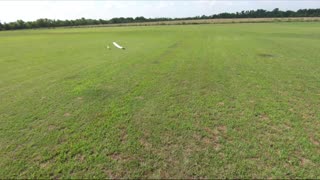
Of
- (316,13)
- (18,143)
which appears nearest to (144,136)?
(18,143)

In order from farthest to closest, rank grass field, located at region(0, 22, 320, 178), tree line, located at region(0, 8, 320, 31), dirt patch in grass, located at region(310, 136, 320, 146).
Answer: tree line, located at region(0, 8, 320, 31) → dirt patch in grass, located at region(310, 136, 320, 146) → grass field, located at region(0, 22, 320, 178)

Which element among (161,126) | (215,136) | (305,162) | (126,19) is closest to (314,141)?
(305,162)

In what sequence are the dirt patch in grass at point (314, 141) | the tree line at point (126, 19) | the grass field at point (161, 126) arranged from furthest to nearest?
1. the tree line at point (126, 19)
2. the dirt patch in grass at point (314, 141)
3. the grass field at point (161, 126)

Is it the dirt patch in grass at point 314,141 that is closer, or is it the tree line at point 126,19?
the dirt patch in grass at point 314,141

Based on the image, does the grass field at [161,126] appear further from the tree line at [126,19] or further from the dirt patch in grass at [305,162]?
the tree line at [126,19]

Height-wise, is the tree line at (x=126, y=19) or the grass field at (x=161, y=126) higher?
the tree line at (x=126, y=19)

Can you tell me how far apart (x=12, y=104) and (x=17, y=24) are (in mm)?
123587

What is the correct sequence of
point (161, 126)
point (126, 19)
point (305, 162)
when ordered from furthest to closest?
1. point (126, 19)
2. point (161, 126)
3. point (305, 162)

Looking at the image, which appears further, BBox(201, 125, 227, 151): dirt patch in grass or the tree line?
the tree line

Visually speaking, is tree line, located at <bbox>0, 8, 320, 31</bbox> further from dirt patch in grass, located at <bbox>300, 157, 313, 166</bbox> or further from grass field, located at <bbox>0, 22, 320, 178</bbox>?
dirt patch in grass, located at <bbox>300, 157, 313, 166</bbox>

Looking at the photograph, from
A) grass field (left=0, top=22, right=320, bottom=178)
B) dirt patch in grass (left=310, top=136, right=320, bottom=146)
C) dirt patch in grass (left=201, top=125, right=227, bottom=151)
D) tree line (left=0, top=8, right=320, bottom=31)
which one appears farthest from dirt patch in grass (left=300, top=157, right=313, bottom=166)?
tree line (left=0, top=8, right=320, bottom=31)

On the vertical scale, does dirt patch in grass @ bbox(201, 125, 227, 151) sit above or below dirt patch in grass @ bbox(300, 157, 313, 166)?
above

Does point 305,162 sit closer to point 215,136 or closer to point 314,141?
point 314,141

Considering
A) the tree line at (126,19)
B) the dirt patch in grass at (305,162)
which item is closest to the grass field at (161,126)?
the dirt patch in grass at (305,162)
